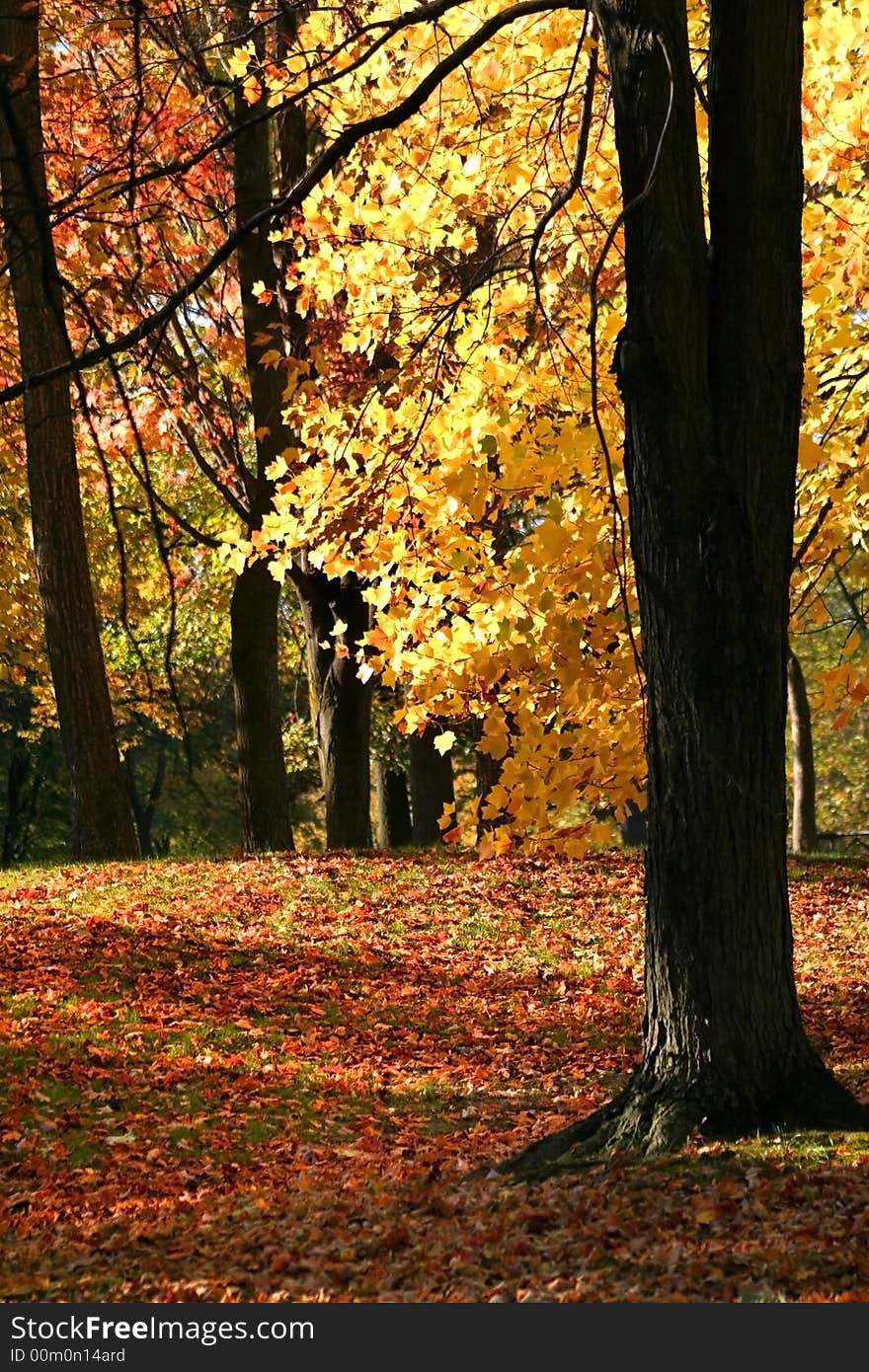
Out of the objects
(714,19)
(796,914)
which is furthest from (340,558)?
(796,914)

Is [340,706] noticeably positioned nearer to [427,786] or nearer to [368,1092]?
[427,786]

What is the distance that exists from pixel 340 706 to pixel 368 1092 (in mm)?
6220

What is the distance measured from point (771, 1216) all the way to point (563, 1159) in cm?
90

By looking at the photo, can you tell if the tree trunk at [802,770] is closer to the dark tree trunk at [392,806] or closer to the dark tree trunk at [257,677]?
the dark tree trunk at [392,806]

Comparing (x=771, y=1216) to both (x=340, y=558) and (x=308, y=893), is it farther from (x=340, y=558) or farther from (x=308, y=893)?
(x=308, y=893)

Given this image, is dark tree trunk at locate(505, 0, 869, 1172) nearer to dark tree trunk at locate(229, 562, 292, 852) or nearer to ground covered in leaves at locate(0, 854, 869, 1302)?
ground covered in leaves at locate(0, 854, 869, 1302)

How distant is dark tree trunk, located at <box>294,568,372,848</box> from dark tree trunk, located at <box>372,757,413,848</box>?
6.27 m

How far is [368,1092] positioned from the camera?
6.68 m

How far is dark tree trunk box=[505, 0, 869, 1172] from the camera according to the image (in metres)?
4.32

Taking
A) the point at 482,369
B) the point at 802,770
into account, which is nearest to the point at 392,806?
the point at 802,770

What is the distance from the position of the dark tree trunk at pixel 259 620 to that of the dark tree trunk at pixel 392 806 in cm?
644

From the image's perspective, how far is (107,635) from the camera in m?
21.6

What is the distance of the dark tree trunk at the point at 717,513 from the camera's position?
170 inches

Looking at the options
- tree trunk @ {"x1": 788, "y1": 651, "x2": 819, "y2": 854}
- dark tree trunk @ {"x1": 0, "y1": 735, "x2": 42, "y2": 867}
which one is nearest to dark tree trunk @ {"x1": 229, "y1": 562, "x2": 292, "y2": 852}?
tree trunk @ {"x1": 788, "y1": 651, "x2": 819, "y2": 854}
